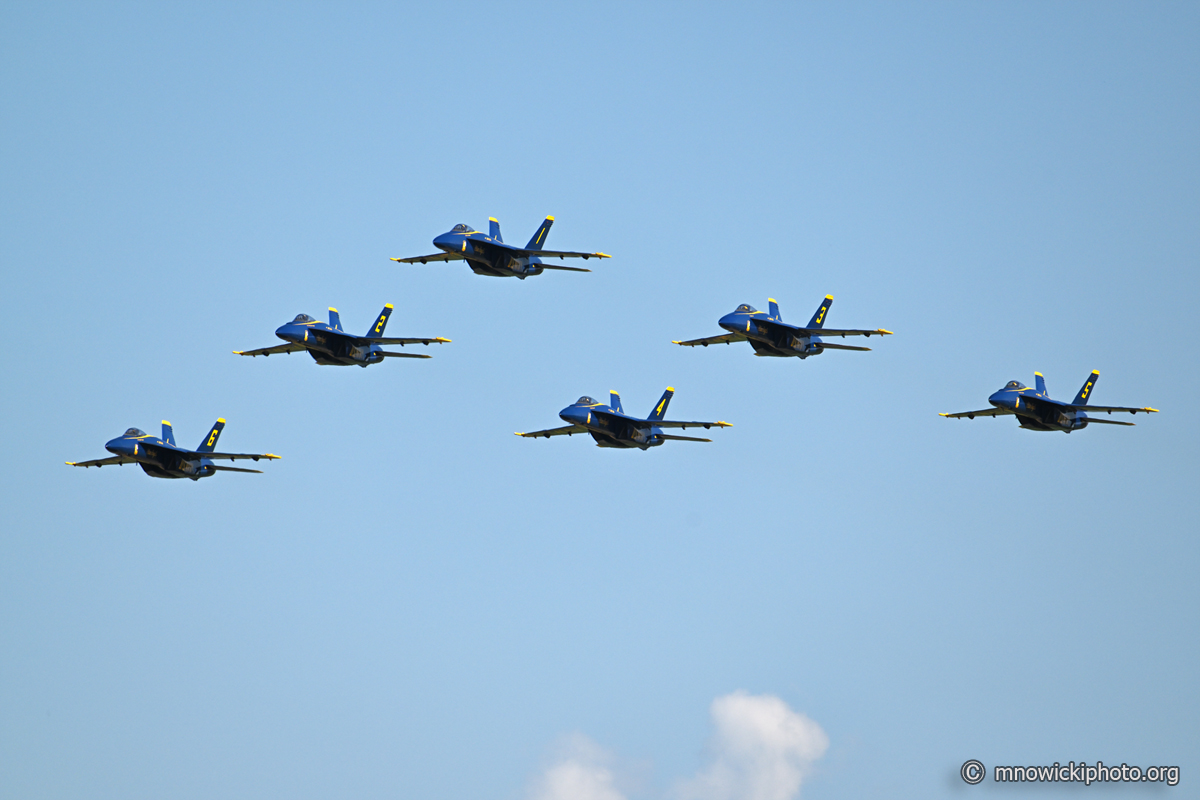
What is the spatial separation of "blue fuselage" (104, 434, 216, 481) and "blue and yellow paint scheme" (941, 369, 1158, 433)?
203 feet

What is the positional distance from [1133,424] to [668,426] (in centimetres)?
3550

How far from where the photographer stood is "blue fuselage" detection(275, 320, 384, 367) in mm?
131125

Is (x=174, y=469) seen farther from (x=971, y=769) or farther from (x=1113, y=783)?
(x=1113, y=783)

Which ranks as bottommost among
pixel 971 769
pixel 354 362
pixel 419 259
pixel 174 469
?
pixel 971 769

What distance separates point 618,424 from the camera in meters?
130

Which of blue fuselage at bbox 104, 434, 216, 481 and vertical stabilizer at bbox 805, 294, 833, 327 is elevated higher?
vertical stabilizer at bbox 805, 294, 833, 327

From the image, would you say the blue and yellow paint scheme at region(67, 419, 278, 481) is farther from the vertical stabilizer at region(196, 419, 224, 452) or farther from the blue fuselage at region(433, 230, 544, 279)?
the blue fuselage at region(433, 230, 544, 279)

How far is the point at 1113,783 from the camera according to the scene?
122 metres

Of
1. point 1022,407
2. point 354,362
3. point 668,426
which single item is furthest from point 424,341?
point 1022,407

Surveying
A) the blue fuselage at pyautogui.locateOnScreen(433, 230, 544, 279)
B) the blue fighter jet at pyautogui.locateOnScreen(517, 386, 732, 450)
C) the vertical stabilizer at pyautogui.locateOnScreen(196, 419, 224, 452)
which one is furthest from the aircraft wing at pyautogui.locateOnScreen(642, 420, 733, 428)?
the vertical stabilizer at pyautogui.locateOnScreen(196, 419, 224, 452)

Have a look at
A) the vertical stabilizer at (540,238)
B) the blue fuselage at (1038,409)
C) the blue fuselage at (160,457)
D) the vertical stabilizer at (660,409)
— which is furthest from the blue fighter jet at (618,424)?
the blue fuselage at (160,457)

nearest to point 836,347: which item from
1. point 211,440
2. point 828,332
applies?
point 828,332

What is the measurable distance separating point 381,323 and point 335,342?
5329mm

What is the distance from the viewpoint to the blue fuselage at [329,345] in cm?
13112
